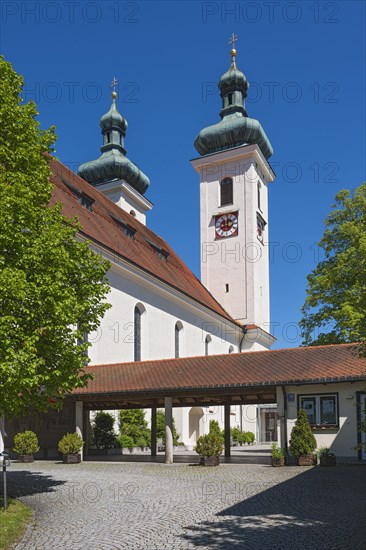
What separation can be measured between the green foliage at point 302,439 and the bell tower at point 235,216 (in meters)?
26.6

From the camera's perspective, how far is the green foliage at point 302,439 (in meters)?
18.9

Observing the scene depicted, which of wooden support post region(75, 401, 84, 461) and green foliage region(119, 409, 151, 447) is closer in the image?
wooden support post region(75, 401, 84, 461)

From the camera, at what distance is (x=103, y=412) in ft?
89.9

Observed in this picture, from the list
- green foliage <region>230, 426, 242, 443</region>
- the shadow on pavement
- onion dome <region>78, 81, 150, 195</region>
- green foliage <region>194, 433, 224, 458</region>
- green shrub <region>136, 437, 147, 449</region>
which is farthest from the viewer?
onion dome <region>78, 81, 150, 195</region>

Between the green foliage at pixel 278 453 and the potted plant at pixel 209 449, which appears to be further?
the potted plant at pixel 209 449

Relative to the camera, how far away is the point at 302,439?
18922 millimetres

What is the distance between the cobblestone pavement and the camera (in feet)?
27.8

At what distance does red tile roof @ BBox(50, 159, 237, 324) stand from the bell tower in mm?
2930

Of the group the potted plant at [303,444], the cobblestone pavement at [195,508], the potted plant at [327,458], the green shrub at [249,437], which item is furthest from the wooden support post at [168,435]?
the green shrub at [249,437]

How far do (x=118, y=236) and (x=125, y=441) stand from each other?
36.4ft

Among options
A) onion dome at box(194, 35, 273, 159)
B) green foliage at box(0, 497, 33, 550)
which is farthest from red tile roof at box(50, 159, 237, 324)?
green foliage at box(0, 497, 33, 550)

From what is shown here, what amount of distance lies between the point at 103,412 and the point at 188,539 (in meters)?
19.3

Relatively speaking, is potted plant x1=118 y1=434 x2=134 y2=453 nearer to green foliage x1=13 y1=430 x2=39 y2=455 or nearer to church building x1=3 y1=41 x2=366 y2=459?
church building x1=3 y1=41 x2=366 y2=459

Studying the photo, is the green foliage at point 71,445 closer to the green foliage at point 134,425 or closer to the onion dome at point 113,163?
the green foliage at point 134,425
